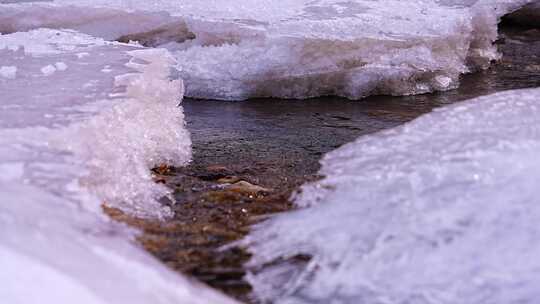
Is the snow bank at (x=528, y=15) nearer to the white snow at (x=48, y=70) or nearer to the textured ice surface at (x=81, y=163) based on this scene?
the textured ice surface at (x=81, y=163)

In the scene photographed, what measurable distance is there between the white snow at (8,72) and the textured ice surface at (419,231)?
1.27 m

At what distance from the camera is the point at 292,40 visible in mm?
4004

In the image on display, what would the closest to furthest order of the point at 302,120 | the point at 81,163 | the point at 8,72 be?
the point at 81,163 → the point at 8,72 → the point at 302,120

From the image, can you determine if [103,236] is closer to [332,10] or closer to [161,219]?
[161,219]

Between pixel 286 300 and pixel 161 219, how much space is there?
22.3 inches

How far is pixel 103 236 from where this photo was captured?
4.63 ft

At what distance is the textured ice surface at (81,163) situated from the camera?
1.15 metres

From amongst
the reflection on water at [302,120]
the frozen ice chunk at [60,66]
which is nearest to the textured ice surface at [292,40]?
the reflection on water at [302,120]

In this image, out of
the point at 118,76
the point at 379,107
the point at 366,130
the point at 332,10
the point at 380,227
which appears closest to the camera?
the point at 380,227

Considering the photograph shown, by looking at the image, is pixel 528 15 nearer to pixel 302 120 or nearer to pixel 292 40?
pixel 292 40

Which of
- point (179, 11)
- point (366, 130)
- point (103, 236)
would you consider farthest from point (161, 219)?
point (179, 11)

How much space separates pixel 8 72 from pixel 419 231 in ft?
5.59

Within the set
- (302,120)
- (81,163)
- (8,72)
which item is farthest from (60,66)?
(302,120)

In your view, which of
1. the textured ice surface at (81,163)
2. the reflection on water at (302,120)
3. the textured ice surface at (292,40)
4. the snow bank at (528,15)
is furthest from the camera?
the snow bank at (528,15)
